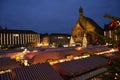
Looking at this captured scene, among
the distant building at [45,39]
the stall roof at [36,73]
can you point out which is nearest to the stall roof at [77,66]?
the stall roof at [36,73]

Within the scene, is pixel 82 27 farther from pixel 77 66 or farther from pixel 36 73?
pixel 36 73

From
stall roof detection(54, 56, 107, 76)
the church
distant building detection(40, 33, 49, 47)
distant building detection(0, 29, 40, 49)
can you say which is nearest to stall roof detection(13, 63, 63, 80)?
stall roof detection(54, 56, 107, 76)

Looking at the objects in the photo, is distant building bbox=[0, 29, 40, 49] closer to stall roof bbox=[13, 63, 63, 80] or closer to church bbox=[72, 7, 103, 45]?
church bbox=[72, 7, 103, 45]

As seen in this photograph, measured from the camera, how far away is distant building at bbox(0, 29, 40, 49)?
262 feet

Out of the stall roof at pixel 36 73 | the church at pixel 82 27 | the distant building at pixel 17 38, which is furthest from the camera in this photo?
the distant building at pixel 17 38

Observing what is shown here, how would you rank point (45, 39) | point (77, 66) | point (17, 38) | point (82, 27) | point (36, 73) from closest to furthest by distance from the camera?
point (36, 73) < point (77, 66) < point (82, 27) < point (17, 38) < point (45, 39)

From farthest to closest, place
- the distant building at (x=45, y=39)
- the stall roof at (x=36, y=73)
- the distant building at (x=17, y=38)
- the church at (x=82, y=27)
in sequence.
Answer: the distant building at (x=45, y=39), the distant building at (x=17, y=38), the church at (x=82, y=27), the stall roof at (x=36, y=73)

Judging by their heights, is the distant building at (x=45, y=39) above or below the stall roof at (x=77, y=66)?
above

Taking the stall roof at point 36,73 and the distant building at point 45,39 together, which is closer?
the stall roof at point 36,73

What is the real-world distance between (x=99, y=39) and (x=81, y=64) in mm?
10295

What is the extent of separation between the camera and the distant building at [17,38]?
79.9 meters

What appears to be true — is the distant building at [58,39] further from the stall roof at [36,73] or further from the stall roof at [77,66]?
the stall roof at [36,73]

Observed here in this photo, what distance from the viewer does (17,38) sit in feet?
278

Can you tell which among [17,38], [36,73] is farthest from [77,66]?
[17,38]
